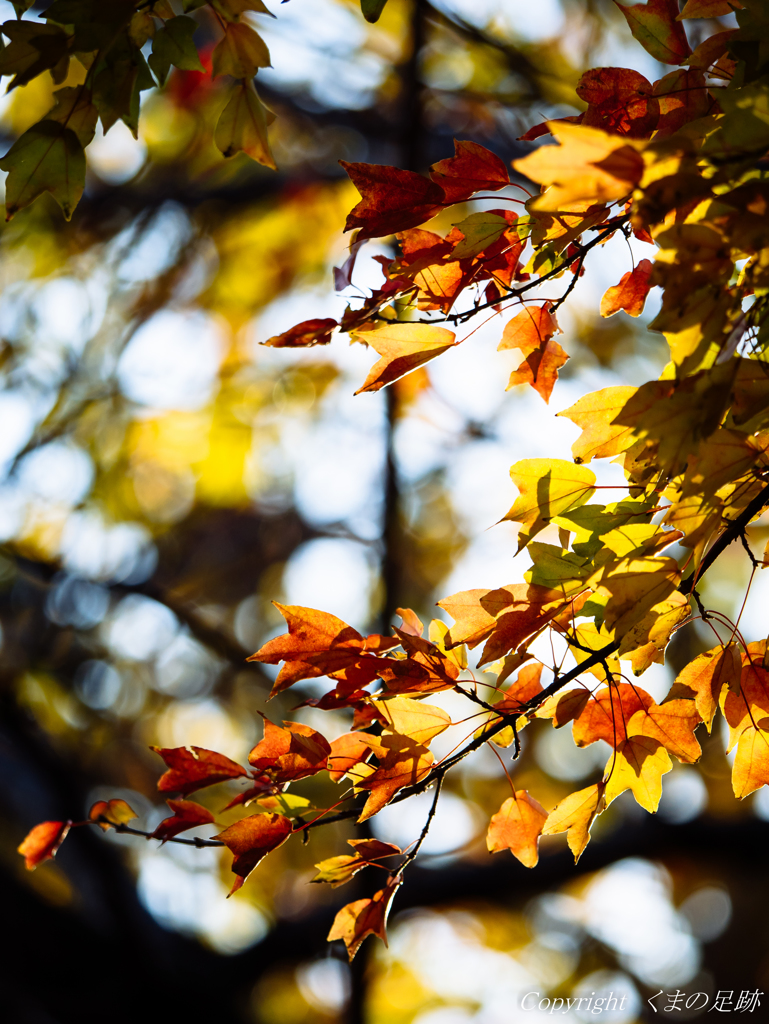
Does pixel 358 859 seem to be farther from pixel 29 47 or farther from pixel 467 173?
pixel 29 47

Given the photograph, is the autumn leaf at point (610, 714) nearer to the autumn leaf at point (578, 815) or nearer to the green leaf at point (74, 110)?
the autumn leaf at point (578, 815)

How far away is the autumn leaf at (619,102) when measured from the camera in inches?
21.2

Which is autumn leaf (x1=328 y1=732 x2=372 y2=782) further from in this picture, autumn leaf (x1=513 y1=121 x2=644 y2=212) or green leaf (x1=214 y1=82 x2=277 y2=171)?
green leaf (x1=214 y1=82 x2=277 y2=171)

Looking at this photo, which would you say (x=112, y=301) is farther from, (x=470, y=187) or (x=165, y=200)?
(x=470, y=187)

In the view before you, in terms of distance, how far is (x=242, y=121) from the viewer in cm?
65

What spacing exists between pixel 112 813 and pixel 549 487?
0.57m

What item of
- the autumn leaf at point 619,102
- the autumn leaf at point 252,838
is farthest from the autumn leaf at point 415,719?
the autumn leaf at point 619,102

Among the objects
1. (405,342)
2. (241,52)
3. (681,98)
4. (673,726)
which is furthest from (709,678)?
(241,52)

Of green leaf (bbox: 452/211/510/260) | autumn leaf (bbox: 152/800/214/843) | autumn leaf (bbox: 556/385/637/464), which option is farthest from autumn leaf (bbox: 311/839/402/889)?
green leaf (bbox: 452/211/510/260)

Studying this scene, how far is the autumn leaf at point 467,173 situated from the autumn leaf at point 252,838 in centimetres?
53

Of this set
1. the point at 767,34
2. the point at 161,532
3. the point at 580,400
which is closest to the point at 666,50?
the point at 767,34

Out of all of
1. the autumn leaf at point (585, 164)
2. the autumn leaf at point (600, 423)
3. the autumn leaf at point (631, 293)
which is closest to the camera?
the autumn leaf at point (585, 164)

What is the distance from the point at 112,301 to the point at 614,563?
3277mm

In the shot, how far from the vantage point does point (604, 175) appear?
35 cm
